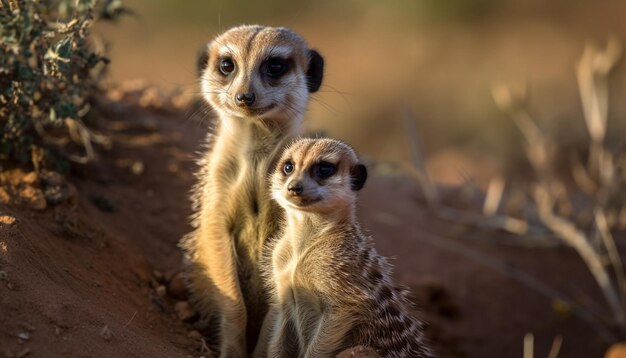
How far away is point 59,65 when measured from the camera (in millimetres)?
4336

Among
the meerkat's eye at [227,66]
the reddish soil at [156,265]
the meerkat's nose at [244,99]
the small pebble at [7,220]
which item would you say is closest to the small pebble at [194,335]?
the reddish soil at [156,265]

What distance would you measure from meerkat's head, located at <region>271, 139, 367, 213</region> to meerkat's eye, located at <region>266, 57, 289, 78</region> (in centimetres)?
44

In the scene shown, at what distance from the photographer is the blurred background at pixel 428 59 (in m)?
11.8

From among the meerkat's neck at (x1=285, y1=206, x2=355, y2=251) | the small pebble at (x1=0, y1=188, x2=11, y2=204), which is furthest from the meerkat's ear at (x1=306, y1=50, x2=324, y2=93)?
the small pebble at (x1=0, y1=188, x2=11, y2=204)

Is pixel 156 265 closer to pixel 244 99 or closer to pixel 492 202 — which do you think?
pixel 244 99

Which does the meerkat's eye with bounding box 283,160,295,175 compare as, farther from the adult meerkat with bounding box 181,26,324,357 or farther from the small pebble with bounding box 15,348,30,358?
the small pebble with bounding box 15,348,30,358

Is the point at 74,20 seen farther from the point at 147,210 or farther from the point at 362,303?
the point at 362,303

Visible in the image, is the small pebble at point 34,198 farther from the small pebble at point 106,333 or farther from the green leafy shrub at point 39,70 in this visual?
the small pebble at point 106,333

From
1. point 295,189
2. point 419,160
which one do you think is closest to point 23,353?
point 295,189

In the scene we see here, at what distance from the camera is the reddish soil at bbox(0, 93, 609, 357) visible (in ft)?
11.5

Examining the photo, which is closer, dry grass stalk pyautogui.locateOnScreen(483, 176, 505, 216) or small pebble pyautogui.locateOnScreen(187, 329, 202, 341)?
small pebble pyautogui.locateOnScreen(187, 329, 202, 341)

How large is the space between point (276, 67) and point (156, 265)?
4.25ft

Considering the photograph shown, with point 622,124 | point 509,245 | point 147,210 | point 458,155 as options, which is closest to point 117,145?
point 147,210

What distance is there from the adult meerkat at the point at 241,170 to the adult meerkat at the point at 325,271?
0.26m
